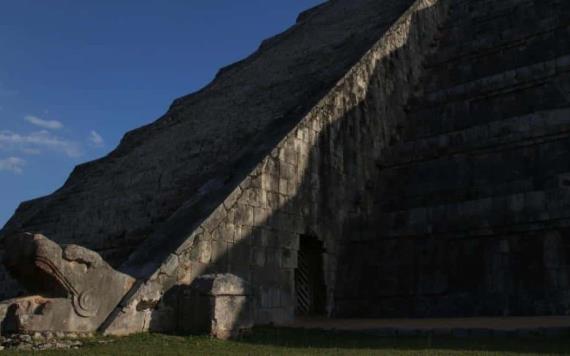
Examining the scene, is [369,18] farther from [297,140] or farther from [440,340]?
[440,340]

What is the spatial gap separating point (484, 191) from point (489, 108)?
249 cm

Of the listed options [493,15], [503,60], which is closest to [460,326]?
[503,60]

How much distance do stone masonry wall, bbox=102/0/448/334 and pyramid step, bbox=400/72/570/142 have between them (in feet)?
1.79

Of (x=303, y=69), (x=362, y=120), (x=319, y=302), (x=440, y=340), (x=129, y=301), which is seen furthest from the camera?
(x=303, y=69)

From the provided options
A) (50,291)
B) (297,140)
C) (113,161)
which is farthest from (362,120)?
(50,291)

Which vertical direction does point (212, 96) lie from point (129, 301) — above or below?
above

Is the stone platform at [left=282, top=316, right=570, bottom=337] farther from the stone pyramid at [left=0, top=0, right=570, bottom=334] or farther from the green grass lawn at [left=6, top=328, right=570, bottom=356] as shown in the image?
the stone pyramid at [left=0, top=0, right=570, bottom=334]

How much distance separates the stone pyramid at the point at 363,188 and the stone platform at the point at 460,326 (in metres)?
0.56

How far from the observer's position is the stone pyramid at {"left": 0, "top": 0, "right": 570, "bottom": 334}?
8836 mm

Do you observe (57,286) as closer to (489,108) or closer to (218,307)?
(218,307)

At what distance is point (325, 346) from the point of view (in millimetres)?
6801

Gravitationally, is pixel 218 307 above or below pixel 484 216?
below

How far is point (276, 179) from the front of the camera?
9.91 m

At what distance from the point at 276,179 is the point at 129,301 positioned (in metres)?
3.23
